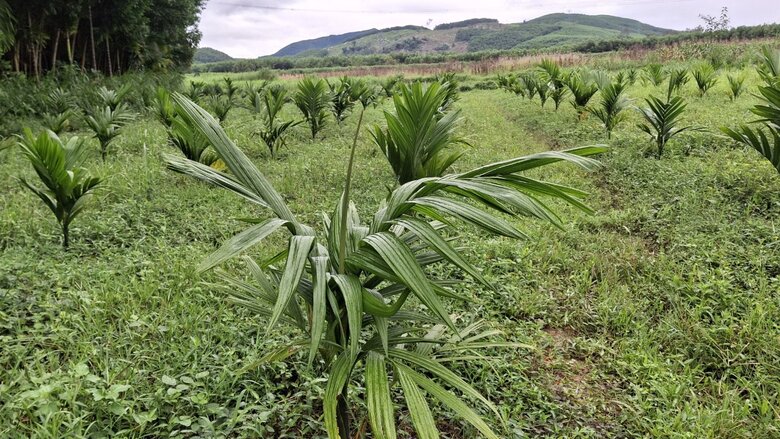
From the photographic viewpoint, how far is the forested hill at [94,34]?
7293mm

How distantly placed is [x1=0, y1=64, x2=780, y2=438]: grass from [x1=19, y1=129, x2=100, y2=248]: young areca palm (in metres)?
0.25

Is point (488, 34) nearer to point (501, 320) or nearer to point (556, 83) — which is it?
point (556, 83)

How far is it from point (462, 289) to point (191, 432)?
143 cm

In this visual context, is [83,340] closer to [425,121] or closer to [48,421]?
[48,421]

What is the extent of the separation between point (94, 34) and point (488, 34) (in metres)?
95.6

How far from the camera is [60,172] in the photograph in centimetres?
246

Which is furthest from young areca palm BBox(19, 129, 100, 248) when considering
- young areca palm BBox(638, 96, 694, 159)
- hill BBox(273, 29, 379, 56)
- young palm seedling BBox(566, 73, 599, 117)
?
hill BBox(273, 29, 379, 56)

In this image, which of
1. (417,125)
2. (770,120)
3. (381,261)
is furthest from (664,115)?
(381,261)

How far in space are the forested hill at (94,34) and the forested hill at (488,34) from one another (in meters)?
73.7

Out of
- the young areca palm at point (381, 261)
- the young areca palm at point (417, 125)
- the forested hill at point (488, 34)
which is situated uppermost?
the forested hill at point (488, 34)

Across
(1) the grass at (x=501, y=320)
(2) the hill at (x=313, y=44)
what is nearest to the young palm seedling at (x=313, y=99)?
(1) the grass at (x=501, y=320)

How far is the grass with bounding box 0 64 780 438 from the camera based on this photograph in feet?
4.78

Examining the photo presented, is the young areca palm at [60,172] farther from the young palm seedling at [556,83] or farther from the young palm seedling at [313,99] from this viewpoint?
the young palm seedling at [556,83]

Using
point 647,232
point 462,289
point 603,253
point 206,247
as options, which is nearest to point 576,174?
point 647,232
